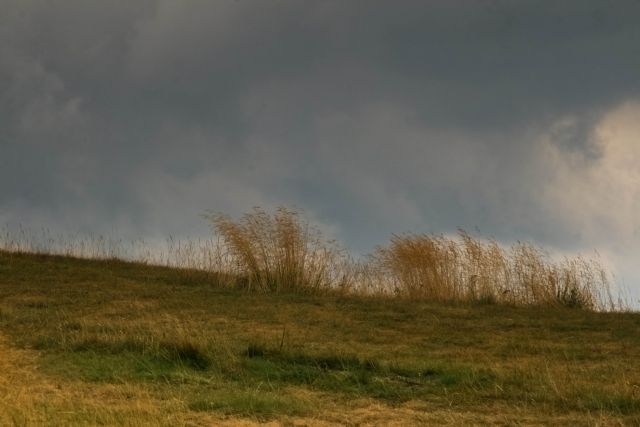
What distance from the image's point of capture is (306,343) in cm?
812

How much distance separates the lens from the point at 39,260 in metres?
14.9

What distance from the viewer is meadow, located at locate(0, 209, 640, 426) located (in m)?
5.58

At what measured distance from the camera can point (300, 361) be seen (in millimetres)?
7164

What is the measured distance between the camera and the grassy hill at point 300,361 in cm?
548

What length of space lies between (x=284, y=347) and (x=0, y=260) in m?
8.94

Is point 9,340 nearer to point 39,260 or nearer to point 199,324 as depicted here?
point 199,324

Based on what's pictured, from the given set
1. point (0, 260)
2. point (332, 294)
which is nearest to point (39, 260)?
point (0, 260)

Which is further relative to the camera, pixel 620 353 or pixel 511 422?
pixel 620 353

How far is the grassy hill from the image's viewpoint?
5.48m

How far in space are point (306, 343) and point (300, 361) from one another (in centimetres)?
95

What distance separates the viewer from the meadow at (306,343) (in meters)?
5.58

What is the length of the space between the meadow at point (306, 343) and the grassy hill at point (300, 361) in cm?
2

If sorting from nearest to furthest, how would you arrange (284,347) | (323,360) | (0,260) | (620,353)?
(323,360)
(284,347)
(620,353)
(0,260)

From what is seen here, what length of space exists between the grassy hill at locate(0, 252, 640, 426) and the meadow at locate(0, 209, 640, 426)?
2cm
